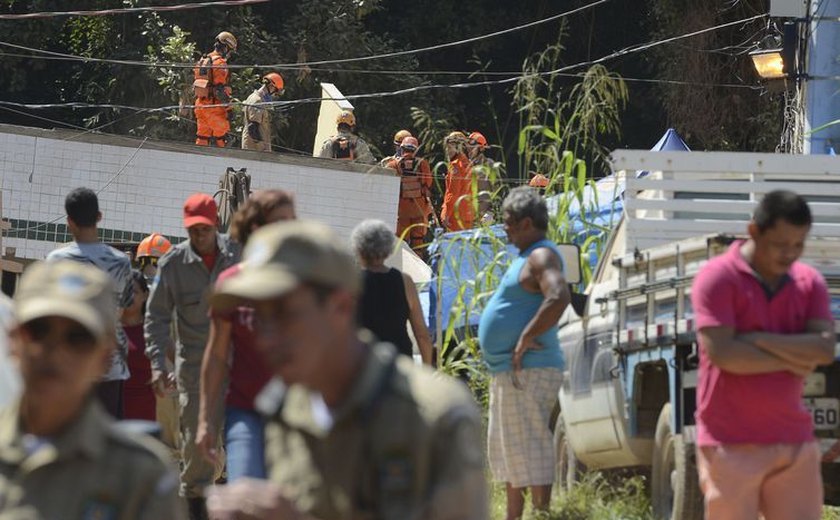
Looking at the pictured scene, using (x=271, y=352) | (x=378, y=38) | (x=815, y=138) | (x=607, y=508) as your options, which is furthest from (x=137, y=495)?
(x=378, y=38)

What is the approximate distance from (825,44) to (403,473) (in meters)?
17.0

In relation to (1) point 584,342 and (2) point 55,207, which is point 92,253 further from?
(2) point 55,207

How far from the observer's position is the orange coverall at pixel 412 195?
77.1 ft

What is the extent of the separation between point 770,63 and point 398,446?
17038 millimetres

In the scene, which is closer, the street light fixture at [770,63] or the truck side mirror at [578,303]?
the truck side mirror at [578,303]

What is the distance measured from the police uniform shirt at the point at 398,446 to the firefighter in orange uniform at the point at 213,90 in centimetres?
Answer: 2019

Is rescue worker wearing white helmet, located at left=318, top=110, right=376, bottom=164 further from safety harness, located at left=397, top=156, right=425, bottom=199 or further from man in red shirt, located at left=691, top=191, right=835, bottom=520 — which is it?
man in red shirt, located at left=691, top=191, right=835, bottom=520

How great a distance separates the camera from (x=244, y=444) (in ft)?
22.6

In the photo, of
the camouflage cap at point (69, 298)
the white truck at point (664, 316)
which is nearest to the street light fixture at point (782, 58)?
the white truck at point (664, 316)

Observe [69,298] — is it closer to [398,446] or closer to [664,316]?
[398,446]

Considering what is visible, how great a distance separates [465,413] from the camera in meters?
3.50

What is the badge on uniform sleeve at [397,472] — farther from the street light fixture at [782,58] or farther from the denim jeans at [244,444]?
the street light fixture at [782,58]

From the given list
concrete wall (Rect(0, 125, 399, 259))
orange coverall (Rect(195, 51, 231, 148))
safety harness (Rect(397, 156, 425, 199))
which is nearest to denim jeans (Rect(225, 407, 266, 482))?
concrete wall (Rect(0, 125, 399, 259))

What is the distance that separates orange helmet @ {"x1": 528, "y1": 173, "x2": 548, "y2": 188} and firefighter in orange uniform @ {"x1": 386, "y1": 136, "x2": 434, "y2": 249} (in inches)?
317
